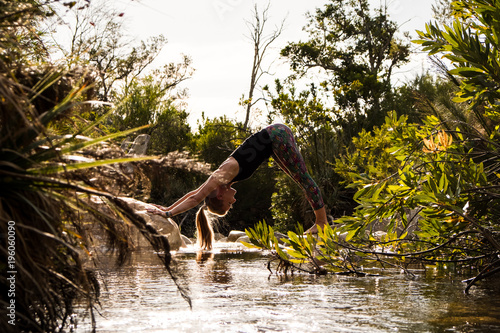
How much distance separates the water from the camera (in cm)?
321

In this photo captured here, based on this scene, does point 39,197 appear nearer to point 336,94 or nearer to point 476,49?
point 476,49

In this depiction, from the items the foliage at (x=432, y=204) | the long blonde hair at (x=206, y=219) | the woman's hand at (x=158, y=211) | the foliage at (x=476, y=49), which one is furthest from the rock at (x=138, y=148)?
the foliage at (x=476, y=49)

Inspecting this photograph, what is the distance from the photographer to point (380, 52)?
915 inches

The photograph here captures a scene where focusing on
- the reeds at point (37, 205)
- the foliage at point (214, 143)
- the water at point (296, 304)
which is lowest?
the water at point (296, 304)

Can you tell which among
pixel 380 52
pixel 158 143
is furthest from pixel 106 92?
pixel 380 52

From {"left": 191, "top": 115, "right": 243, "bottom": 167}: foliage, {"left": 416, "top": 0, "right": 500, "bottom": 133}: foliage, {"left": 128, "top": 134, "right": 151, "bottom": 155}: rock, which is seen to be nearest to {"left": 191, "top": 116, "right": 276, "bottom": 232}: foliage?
{"left": 191, "top": 115, "right": 243, "bottom": 167}: foliage

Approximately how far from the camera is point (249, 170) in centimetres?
606

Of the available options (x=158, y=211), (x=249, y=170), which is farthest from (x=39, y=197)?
(x=249, y=170)

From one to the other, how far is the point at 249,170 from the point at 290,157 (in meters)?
0.58

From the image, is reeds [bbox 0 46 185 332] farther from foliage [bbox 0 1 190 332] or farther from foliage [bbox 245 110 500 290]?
foliage [bbox 245 110 500 290]

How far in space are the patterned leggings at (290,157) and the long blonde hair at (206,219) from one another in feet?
3.04

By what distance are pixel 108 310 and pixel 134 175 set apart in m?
1.11

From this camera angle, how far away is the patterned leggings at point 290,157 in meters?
6.31

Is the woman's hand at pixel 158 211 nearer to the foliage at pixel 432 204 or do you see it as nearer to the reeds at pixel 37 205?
the foliage at pixel 432 204
